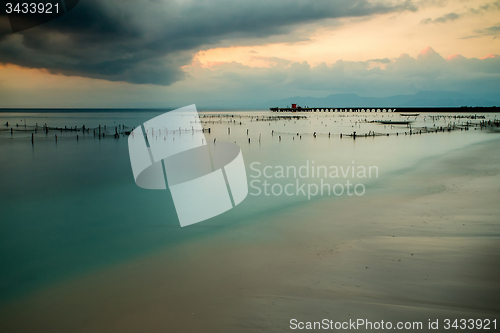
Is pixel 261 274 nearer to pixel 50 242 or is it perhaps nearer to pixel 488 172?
pixel 50 242

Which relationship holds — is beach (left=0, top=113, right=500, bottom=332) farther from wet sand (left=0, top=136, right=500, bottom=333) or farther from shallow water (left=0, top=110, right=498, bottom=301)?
shallow water (left=0, top=110, right=498, bottom=301)

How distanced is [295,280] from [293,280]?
0.04 metres

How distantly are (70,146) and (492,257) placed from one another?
36.0 meters

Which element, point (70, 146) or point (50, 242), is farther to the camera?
point (70, 146)

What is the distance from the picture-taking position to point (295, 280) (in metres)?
6.52

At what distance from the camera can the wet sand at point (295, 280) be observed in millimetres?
5375

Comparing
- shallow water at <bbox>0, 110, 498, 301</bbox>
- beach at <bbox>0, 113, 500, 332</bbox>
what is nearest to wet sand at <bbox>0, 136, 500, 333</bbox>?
beach at <bbox>0, 113, 500, 332</bbox>

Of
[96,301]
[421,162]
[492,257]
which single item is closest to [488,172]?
[421,162]

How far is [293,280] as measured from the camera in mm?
6523

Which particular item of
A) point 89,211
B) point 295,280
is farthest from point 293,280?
point 89,211

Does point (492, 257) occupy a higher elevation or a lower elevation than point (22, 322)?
higher

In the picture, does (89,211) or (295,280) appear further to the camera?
(89,211)

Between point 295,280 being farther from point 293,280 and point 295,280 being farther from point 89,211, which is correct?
point 89,211

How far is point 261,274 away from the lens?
6.93 meters
